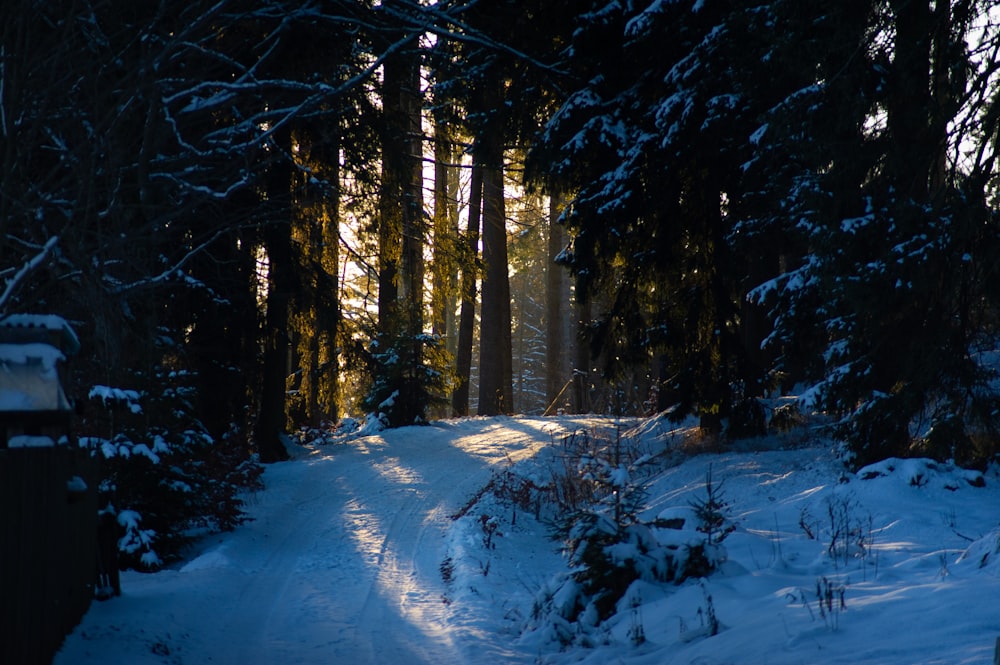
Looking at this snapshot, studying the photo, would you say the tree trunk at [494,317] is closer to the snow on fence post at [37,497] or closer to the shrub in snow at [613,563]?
the shrub in snow at [613,563]

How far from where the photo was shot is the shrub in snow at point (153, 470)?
9.77m

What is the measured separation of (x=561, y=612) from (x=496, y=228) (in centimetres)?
2108

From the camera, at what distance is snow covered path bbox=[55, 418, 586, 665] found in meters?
6.81

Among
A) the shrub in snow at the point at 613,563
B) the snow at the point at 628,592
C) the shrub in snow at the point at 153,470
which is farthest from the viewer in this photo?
the shrub in snow at the point at 153,470

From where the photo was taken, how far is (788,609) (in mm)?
5727

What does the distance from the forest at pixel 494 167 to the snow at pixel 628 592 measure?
40.7 inches

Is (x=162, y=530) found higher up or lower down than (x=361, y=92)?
lower down

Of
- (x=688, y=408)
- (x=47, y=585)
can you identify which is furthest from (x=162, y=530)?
(x=688, y=408)

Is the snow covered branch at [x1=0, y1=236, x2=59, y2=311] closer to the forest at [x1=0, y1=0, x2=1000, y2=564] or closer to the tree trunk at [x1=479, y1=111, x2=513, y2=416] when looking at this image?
the forest at [x1=0, y1=0, x2=1000, y2=564]

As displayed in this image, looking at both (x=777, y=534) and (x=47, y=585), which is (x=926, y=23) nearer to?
(x=777, y=534)

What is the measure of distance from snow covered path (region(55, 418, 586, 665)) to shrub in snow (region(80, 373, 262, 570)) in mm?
534

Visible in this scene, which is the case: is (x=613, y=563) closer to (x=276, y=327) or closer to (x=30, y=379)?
(x=30, y=379)

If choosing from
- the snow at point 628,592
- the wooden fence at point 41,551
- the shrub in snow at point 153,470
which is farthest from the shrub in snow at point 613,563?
the shrub in snow at point 153,470

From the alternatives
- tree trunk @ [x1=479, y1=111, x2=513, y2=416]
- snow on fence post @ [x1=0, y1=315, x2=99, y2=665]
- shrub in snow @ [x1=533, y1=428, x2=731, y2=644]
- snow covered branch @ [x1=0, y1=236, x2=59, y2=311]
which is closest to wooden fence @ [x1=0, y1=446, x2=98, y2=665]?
snow on fence post @ [x1=0, y1=315, x2=99, y2=665]
